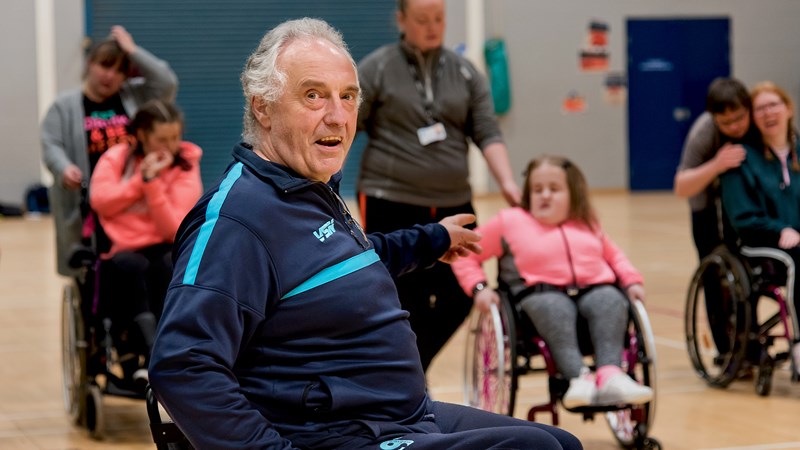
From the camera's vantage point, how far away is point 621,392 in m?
3.36

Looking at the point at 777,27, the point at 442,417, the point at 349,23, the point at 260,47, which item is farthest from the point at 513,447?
the point at 777,27

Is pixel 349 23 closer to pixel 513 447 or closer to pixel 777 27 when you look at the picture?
pixel 777 27

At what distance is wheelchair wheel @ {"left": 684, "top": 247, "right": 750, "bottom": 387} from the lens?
4359 mm

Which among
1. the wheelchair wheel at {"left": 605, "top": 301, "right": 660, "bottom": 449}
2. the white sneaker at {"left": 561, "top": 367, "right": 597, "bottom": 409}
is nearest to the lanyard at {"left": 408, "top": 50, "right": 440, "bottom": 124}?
the wheelchair wheel at {"left": 605, "top": 301, "right": 660, "bottom": 449}

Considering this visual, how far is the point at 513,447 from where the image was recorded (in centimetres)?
178

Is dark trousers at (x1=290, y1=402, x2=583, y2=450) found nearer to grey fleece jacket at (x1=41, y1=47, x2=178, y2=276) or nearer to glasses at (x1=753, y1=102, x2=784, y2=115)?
grey fleece jacket at (x1=41, y1=47, x2=178, y2=276)

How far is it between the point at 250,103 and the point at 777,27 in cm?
1404

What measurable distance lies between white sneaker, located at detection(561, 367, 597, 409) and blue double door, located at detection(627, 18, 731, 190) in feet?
38.2

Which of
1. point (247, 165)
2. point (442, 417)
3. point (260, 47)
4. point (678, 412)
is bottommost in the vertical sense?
point (678, 412)

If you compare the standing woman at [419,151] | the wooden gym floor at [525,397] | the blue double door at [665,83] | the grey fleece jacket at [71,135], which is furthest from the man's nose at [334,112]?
the blue double door at [665,83]

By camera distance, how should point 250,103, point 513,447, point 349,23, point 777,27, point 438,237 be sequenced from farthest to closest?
point 777,27
point 349,23
point 438,237
point 250,103
point 513,447

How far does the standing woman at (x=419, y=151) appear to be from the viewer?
4016 millimetres

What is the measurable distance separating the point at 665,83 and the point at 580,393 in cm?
1193

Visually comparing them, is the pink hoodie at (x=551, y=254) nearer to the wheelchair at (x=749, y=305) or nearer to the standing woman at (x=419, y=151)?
the standing woman at (x=419, y=151)
